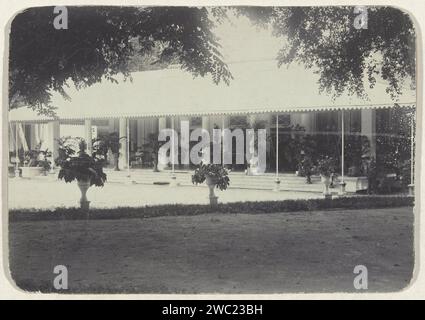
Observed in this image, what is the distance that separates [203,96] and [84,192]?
1662mm

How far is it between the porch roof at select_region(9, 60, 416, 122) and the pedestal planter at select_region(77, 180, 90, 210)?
693 mm

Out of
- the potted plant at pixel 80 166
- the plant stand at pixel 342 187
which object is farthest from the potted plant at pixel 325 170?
the potted plant at pixel 80 166

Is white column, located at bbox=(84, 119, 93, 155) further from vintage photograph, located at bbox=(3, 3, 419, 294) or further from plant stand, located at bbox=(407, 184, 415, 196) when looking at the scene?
plant stand, located at bbox=(407, 184, 415, 196)

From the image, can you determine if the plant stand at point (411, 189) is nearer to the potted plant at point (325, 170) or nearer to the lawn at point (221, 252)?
the lawn at point (221, 252)

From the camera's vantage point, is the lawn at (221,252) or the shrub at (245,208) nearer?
the lawn at (221,252)

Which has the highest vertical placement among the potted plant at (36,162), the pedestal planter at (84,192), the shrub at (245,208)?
the potted plant at (36,162)

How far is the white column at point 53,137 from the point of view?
668 cm

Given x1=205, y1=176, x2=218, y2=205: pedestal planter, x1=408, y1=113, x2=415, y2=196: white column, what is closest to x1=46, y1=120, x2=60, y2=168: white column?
x1=205, y1=176, x2=218, y2=205: pedestal planter

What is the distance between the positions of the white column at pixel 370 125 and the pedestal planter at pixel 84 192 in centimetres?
296

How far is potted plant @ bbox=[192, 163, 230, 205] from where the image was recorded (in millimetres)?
6204

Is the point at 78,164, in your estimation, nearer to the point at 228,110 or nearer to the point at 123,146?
the point at 123,146

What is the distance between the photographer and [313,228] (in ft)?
22.0

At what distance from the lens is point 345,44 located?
20.5 ft

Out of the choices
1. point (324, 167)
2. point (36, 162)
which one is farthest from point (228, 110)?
point (36, 162)
